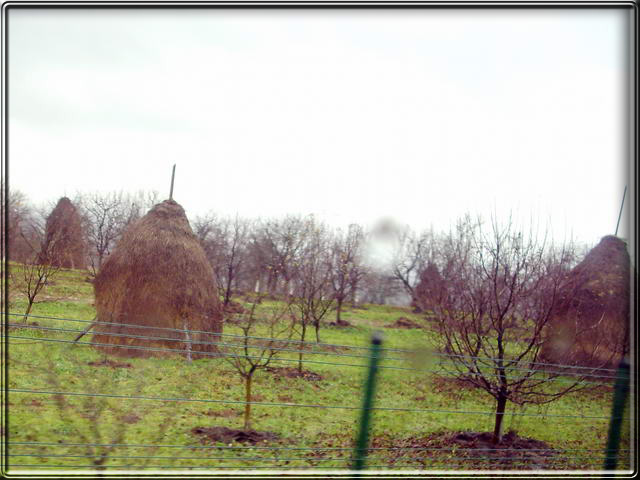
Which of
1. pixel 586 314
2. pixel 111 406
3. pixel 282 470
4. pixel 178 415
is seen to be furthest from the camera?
pixel 586 314

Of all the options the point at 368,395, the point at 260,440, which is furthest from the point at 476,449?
the point at 368,395

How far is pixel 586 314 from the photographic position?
416 inches

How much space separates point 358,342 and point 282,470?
12842mm

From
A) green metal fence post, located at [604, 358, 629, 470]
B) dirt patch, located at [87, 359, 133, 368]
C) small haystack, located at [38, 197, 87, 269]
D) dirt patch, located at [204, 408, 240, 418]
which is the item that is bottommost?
dirt patch, located at [204, 408, 240, 418]

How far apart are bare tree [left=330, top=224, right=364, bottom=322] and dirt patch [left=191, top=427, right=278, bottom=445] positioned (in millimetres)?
15105

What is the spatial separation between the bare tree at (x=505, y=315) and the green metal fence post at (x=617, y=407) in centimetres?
110

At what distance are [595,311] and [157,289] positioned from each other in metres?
9.59

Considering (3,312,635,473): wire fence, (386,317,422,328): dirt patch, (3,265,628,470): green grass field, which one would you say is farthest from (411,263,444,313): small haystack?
(3,312,635,473): wire fence

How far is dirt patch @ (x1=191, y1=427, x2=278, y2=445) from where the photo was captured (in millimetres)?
5477

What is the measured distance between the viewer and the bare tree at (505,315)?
5500 mm

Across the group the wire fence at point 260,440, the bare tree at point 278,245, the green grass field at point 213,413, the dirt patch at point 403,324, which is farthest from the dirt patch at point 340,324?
the wire fence at point 260,440

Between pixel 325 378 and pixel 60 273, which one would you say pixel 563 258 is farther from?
pixel 60 273

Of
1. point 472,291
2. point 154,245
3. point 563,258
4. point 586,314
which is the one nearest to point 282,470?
point 472,291

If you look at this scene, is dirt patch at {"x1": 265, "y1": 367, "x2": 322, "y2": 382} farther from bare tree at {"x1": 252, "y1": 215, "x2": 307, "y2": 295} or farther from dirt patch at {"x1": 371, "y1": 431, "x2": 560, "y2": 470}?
bare tree at {"x1": 252, "y1": 215, "x2": 307, "y2": 295}
